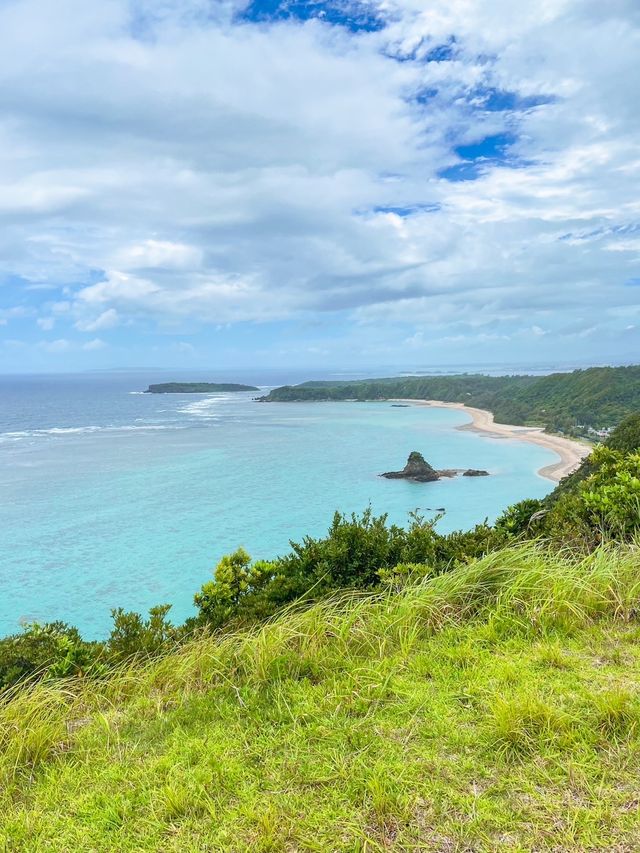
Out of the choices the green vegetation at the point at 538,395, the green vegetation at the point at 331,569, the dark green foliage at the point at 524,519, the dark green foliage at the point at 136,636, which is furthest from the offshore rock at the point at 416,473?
the dark green foliage at the point at 136,636

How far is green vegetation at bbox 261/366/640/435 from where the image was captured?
2457 inches

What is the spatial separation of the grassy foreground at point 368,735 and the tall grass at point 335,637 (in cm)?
1

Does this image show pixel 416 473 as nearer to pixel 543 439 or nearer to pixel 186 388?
pixel 543 439

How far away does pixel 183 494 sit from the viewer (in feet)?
114

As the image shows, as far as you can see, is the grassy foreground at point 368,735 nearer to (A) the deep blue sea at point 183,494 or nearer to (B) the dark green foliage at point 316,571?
(B) the dark green foliage at point 316,571

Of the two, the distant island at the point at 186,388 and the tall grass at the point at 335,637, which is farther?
the distant island at the point at 186,388

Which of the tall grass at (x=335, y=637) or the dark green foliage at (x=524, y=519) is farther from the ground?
the dark green foliage at (x=524, y=519)

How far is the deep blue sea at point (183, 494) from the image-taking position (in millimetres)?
21312

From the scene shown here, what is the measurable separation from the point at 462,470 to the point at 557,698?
39.7 m

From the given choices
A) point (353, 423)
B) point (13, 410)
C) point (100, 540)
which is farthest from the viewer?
point (13, 410)

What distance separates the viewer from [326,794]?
2180 millimetres

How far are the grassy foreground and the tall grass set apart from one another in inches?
0.6

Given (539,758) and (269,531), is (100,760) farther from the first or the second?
(269,531)

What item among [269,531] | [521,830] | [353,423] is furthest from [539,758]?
[353,423]
